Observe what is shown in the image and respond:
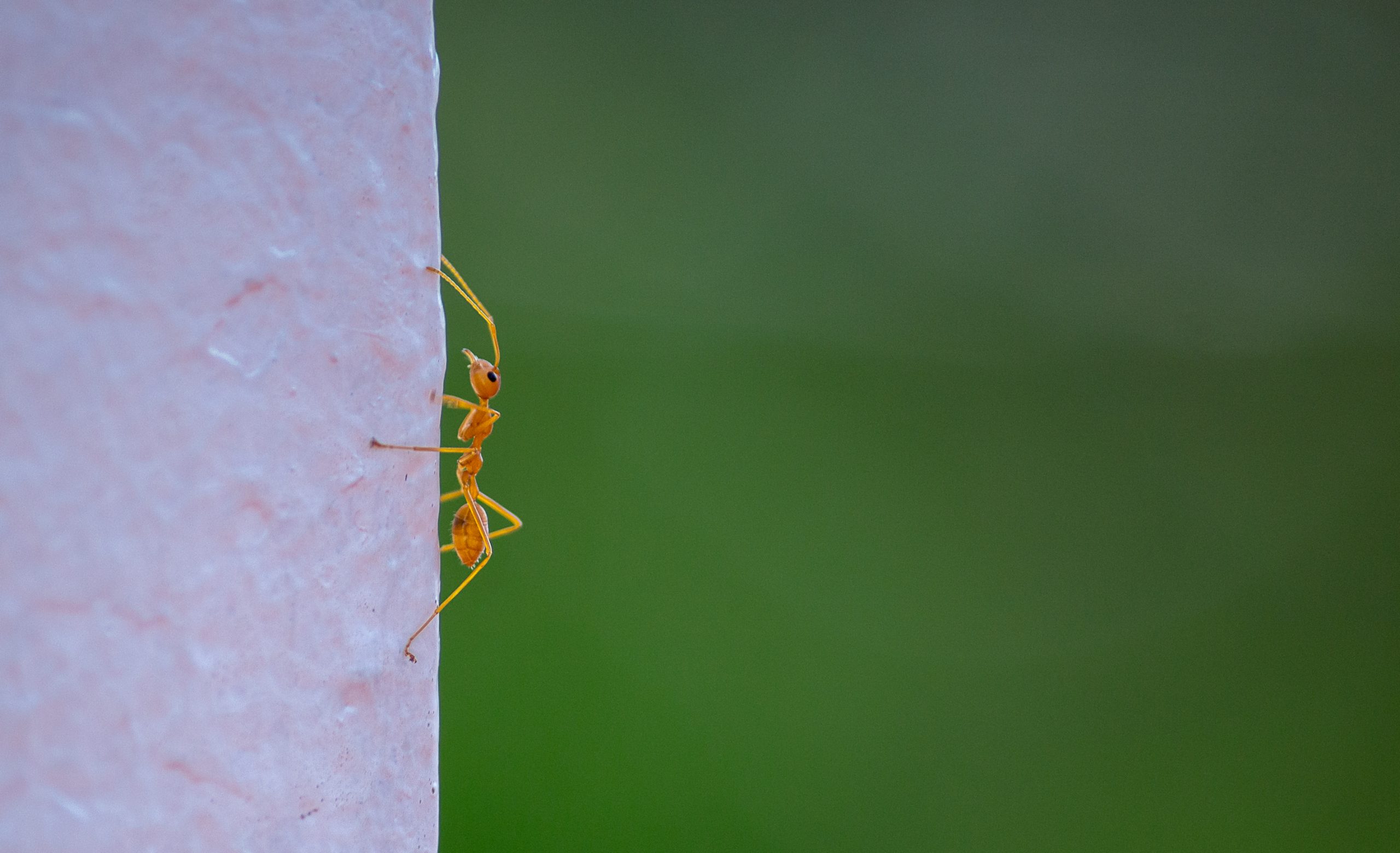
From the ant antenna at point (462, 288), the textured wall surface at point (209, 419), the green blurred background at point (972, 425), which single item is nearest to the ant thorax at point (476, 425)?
the ant antenna at point (462, 288)

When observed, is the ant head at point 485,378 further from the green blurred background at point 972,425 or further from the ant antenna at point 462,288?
the green blurred background at point 972,425

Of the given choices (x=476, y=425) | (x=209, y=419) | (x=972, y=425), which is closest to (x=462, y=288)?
(x=476, y=425)

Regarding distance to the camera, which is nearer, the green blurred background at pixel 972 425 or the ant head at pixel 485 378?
the ant head at pixel 485 378

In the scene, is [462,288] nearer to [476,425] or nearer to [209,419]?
[476,425]

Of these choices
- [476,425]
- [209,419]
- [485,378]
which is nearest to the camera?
[209,419]

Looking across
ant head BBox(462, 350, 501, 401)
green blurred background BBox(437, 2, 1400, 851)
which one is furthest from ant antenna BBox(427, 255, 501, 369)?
green blurred background BBox(437, 2, 1400, 851)

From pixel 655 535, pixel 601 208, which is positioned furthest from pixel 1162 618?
pixel 601 208

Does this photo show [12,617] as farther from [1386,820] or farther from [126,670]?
[1386,820]
